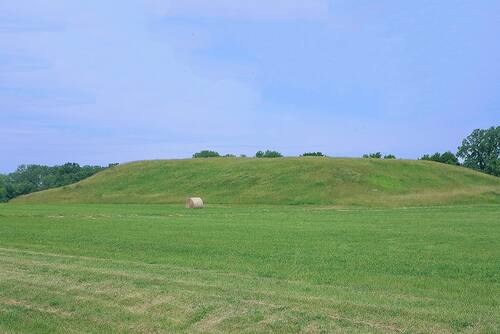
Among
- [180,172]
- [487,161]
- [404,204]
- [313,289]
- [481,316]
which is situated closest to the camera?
[481,316]

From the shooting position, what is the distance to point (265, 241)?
2341 centimetres

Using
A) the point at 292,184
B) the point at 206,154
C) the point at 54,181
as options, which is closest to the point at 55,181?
the point at 54,181

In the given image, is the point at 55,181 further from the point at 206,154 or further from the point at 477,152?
the point at 477,152

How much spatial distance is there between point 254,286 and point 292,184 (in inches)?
2965

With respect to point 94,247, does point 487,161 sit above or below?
above

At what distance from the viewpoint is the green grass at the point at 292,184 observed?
77.8 m

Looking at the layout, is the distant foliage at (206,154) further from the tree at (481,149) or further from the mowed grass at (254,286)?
the mowed grass at (254,286)

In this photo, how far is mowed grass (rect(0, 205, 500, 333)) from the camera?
970 centimetres

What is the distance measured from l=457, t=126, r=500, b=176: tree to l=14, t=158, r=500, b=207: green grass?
47827mm

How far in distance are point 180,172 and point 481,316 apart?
98.3 m

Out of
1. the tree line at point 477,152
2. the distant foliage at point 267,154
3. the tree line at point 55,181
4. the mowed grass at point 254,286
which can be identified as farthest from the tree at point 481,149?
the mowed grass at point 254,286

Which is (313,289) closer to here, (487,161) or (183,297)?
(183,297)

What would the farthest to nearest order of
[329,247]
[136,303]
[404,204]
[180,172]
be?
[180,172]
[404,204]
[329,247]
[136,303]

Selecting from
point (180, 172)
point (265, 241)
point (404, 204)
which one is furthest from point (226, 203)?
point (265, 241)
